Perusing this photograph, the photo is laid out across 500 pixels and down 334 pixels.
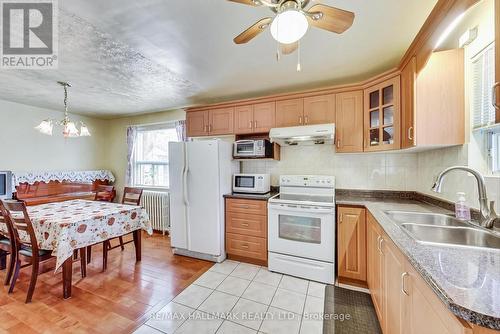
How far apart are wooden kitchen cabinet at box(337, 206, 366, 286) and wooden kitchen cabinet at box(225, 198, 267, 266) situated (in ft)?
2.92

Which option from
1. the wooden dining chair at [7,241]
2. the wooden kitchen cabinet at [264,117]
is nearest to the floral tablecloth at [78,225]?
the wooden dining chair at [7,241]

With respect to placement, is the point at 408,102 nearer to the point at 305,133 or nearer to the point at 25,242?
the point at 305,133

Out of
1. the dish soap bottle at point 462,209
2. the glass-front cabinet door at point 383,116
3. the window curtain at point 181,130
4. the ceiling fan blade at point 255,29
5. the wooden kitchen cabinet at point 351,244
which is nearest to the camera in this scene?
the ceiling fan blade at point 255,29

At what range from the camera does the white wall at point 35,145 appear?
3.40 metres

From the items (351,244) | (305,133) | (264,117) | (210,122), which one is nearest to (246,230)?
(351,244)

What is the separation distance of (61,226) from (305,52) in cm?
278

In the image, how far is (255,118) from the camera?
9.86ft

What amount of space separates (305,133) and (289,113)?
472 millimetres

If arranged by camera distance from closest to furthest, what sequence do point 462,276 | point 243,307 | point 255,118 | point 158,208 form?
point 462,276
point 243,307
point 255,118
point 158,208

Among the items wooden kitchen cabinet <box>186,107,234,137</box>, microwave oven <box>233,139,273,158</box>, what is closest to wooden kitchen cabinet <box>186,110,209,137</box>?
wooden kitchen cabinet <box>186,107,234,137</box>

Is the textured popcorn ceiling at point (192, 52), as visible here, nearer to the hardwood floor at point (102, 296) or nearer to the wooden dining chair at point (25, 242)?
the wooden dining chair at point (25, 242)

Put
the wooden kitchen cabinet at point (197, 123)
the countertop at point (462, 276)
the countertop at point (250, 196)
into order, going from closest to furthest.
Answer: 1. the countertop at point (462, 276)
2. the countertop at point (250, 196)
3. the wooden kitchen cabinet at point (197, 123)

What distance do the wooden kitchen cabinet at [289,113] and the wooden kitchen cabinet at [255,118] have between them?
7 cm

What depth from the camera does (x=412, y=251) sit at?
38.8 inches
